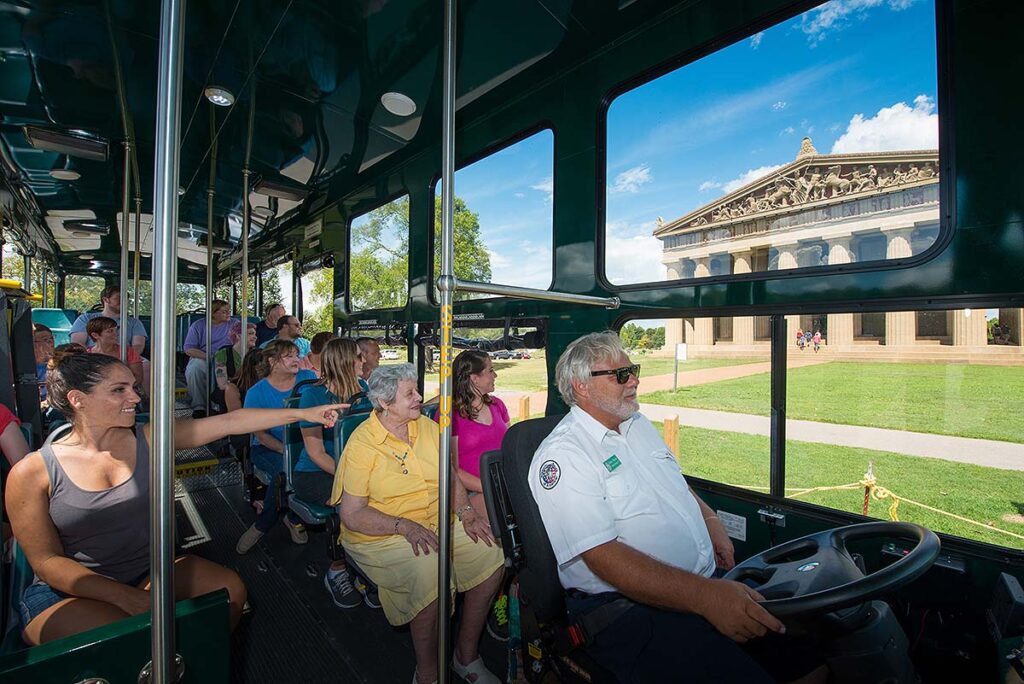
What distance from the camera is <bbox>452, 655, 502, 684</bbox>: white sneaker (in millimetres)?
2074

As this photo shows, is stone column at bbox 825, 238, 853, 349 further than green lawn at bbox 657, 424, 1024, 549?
Yes

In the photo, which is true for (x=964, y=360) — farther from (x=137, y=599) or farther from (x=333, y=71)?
(x=333, y=71)

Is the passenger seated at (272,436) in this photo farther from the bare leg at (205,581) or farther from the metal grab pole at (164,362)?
the metal grab pole at (164,362)

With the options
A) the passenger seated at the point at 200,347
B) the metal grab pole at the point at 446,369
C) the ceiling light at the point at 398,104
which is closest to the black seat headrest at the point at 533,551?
the metal grab pole at the point at 446,369

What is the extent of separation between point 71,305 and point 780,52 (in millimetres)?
14735

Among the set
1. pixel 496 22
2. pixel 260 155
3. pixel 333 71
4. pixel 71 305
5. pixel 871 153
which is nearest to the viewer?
pixel 871 153

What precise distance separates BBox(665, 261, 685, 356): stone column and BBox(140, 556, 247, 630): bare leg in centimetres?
213

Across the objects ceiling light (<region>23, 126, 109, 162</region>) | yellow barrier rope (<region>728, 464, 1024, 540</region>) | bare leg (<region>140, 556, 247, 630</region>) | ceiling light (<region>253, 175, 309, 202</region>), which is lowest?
bare leg (<region>140, 556, 247, 630</region>)

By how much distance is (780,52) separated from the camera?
2.04 metres

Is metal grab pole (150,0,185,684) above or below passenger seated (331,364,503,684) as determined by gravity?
above

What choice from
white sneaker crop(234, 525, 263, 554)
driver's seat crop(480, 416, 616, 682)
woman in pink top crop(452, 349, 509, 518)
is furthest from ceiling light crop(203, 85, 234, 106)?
driver's seat crop(480, 416, 616, 682)

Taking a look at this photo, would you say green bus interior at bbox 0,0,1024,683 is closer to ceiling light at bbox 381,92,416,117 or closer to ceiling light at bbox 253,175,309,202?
ceiling light at bbox 381,92,416,117

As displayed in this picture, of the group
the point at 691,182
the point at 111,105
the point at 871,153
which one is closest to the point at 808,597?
the point at 871,153

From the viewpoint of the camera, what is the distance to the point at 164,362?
0.79 meters
